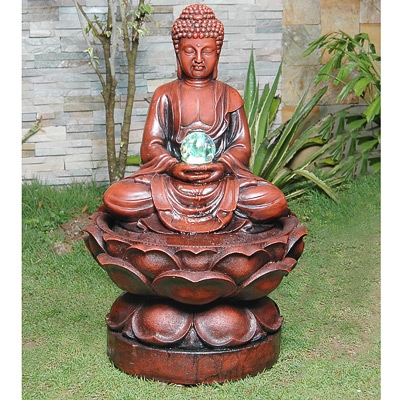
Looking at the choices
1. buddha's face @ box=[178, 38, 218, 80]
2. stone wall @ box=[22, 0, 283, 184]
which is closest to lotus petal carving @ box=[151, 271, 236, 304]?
buddha's face @ box=[178, 38, 218, 80]

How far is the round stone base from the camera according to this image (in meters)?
3.78

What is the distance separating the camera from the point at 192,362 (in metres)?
3.77

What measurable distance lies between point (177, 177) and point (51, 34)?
241 centimetres

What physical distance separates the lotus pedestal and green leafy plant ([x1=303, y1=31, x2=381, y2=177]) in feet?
6.70

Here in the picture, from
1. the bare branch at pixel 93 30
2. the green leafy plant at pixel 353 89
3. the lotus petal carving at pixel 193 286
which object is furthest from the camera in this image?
the green leafy plant at pixel 353 89

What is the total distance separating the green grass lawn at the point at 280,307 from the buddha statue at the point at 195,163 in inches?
28.3

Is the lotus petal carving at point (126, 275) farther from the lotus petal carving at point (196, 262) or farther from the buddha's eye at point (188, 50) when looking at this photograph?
the buddha's eye at point (188, 50)

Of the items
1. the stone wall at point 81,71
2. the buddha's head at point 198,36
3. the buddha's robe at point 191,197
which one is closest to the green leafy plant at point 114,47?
the stone wall at point 81,71

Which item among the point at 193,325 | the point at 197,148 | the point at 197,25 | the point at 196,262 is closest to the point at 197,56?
the point at 197,25

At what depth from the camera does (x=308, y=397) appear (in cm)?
371

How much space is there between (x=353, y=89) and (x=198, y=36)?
2433mm

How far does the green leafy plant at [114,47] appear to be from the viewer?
18.0 feet

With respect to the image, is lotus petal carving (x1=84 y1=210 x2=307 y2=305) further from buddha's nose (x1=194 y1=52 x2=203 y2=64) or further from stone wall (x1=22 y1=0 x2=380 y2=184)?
stone wall (x1=22 y1=0 x2=380 y2=184)

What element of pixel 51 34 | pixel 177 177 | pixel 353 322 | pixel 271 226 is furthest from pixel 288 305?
pixel 51 34
